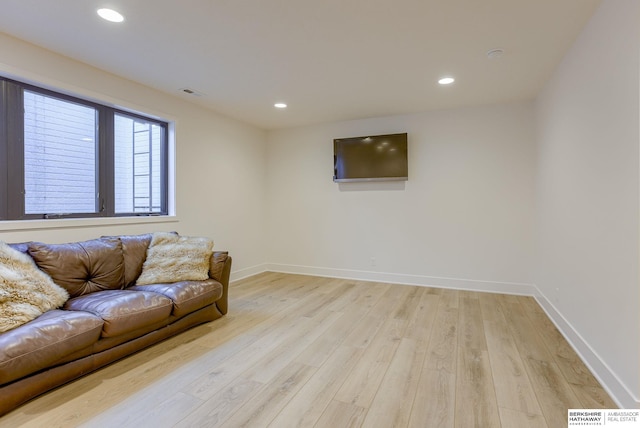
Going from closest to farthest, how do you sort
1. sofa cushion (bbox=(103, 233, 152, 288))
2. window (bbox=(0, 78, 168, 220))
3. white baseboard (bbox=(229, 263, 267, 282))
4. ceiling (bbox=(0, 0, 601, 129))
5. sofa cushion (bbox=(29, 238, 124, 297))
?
ceiling (bbox=(0, 0, 601, 129)), sofa cushion (bbox=(29, 238, 124, 297)), window (bbox=(0, 78, 168, 220)), sofa cushion (bbox=(103, 233, 152, 288)), white baseboard (bbox=(229, 263, 267, 282))

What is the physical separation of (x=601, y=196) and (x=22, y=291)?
3.83m

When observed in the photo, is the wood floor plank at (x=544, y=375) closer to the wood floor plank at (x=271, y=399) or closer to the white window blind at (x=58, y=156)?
the wood floor plank at (x=271, y=399)

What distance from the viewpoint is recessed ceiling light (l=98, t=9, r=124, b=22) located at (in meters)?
2.12

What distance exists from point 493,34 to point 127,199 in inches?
152

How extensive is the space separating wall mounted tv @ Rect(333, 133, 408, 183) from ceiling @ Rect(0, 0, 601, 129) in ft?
2.77

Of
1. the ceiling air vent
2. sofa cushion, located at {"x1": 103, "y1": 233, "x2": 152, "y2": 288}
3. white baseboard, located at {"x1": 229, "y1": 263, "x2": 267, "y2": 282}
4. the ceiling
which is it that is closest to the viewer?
the ceiling

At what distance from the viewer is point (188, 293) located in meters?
2.70

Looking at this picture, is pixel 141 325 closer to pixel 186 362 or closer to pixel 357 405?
pixel 186 362

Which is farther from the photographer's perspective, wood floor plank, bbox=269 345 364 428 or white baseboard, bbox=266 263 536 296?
white baseboard, bbox=266 263 536 296

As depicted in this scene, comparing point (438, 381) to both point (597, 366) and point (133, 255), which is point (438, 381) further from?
point (133, 255)

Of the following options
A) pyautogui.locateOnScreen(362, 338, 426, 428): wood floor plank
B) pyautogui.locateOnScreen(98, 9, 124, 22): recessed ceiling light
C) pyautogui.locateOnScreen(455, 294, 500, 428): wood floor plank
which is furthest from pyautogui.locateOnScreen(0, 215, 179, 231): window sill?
pyautogui.locateOnScreen(455, 294, 500, 428): wood floor plank

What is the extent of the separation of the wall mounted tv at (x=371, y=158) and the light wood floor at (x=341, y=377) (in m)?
2.05

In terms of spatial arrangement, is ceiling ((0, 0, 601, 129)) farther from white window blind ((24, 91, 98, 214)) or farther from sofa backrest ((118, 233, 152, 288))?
sofa backrest ((118, 233, 152, 288))

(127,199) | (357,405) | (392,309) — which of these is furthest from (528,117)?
(127,199)
